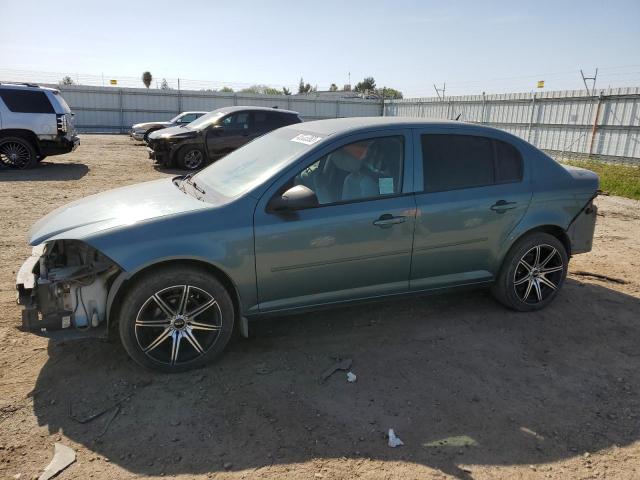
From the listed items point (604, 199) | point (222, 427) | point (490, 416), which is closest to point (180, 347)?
point (222, 427)

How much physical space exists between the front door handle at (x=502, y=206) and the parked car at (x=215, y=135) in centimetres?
954

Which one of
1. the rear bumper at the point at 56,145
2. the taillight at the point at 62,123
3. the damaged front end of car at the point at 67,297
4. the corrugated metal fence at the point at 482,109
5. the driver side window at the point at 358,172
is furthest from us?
the corrugated metal fence at the point at 482,109

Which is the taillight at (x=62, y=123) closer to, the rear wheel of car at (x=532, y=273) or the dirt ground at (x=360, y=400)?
the dirt ground at (x=360, y=400)

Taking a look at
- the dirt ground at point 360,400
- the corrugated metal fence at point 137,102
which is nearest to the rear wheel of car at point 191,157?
the dirt ground at point 360,400

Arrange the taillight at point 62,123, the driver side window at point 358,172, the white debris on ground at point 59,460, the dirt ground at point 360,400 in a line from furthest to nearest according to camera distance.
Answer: the taillight at point 62,123
the driver side window at point 358,172
the dirt ground at point 360,400
the white debris on ground at point 59,460

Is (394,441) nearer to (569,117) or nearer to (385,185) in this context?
(385,185)

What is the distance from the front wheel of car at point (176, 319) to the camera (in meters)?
3.35

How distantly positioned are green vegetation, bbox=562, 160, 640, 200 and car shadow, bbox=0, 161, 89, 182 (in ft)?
41.3

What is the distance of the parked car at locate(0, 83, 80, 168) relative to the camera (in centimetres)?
1188

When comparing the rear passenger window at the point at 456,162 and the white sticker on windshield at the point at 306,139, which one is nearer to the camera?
the white sticker on windshield at the point at 306,139

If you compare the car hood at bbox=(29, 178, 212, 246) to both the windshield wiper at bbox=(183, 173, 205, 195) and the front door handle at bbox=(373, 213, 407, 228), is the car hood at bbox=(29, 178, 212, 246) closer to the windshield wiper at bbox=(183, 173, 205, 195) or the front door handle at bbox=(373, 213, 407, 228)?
the windshield wiper at bbox=(183, 173, 205, 195)

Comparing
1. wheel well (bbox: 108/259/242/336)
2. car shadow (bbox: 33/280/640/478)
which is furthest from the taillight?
wheel well (bbox: 108/259/242/336)

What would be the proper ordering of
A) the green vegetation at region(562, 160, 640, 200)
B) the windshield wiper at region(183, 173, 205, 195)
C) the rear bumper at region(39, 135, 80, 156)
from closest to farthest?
the windshield wiper at region(183, 173, 205, 195), the green vegetation at region(562, 160, 640, 200), the rear bumper at region(39, 135, 80, 156)

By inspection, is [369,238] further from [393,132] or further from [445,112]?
[445,112]
